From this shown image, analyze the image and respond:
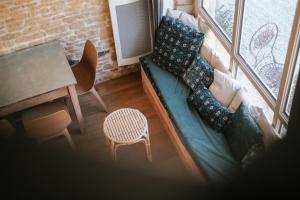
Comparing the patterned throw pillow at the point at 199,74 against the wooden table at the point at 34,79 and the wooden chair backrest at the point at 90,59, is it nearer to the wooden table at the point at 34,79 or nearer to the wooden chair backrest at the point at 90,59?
the wooden chair backrest at the point at 90,59

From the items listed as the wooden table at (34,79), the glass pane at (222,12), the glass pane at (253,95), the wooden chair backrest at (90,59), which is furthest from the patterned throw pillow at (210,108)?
the wooden table at (34,79)

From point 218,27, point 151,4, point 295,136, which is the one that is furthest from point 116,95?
point 295,136

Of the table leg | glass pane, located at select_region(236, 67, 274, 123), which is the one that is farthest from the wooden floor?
glass pane, located at select_region(236, 67, 274, 123)

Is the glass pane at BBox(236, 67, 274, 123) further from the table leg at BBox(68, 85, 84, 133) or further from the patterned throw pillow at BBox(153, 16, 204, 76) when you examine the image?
the table leg at BBox(68, 85, 84, 133)

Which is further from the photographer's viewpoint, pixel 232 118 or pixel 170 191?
pixel 232 118

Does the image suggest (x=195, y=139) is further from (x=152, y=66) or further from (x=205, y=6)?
(x=205, y=6)

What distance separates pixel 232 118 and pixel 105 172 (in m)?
2.65

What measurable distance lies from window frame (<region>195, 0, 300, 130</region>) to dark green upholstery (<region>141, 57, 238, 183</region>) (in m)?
0.49

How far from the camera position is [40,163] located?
398 mm

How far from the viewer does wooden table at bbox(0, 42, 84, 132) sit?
3.13 m

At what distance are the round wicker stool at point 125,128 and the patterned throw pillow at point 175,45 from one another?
79 cm

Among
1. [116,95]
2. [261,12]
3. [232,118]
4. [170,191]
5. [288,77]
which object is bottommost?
[116,95]

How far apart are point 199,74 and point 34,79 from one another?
157cm

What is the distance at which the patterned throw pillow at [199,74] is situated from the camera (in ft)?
11.1
